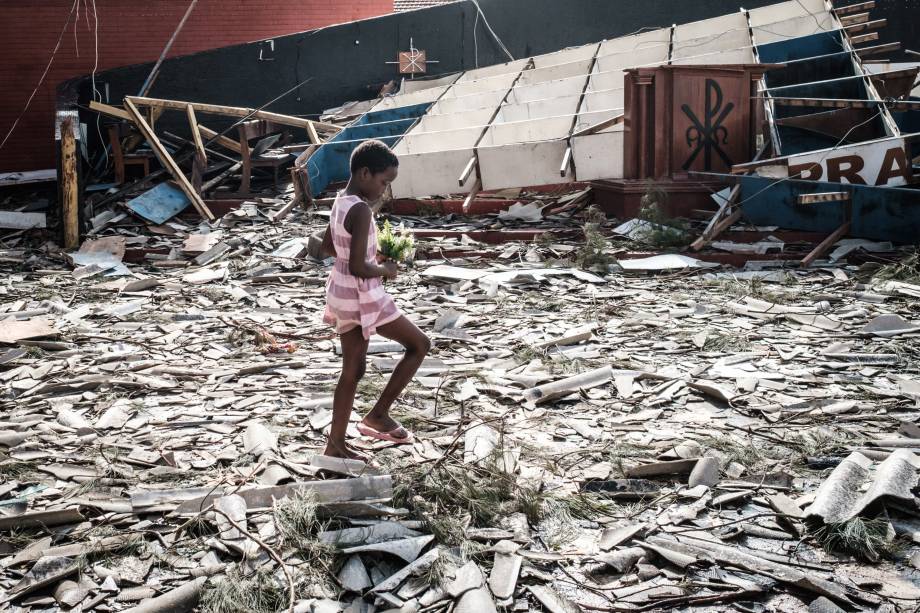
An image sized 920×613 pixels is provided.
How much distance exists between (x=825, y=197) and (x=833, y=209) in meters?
0.51

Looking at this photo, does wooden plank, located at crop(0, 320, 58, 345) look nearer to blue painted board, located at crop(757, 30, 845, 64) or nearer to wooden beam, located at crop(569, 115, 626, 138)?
wooden beam, located at crop(569, 115, 626, 138)

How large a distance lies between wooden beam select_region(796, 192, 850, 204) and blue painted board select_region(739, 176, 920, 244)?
0.21 metres

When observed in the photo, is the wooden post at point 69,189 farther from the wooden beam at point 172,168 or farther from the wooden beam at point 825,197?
the wooden beam at point 825,197

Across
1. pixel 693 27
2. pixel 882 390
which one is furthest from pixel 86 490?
pixel 693 27

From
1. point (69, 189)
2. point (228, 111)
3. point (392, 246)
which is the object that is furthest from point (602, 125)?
point (392, 246)

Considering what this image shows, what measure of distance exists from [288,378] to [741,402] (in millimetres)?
3387

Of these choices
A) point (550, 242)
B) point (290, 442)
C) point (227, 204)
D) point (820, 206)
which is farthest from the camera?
point (227, 204)

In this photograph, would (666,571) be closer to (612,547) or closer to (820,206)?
(612,547)

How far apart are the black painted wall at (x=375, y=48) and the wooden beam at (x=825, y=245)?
399 inches

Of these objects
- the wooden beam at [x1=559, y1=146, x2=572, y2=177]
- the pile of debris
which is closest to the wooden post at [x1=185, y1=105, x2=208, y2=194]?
the pile of debris

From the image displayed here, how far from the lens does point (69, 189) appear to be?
40.9 feet

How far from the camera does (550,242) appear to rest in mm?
11203

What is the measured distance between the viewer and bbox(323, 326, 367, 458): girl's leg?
4453 mm

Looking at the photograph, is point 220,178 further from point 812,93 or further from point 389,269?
point 389,269
